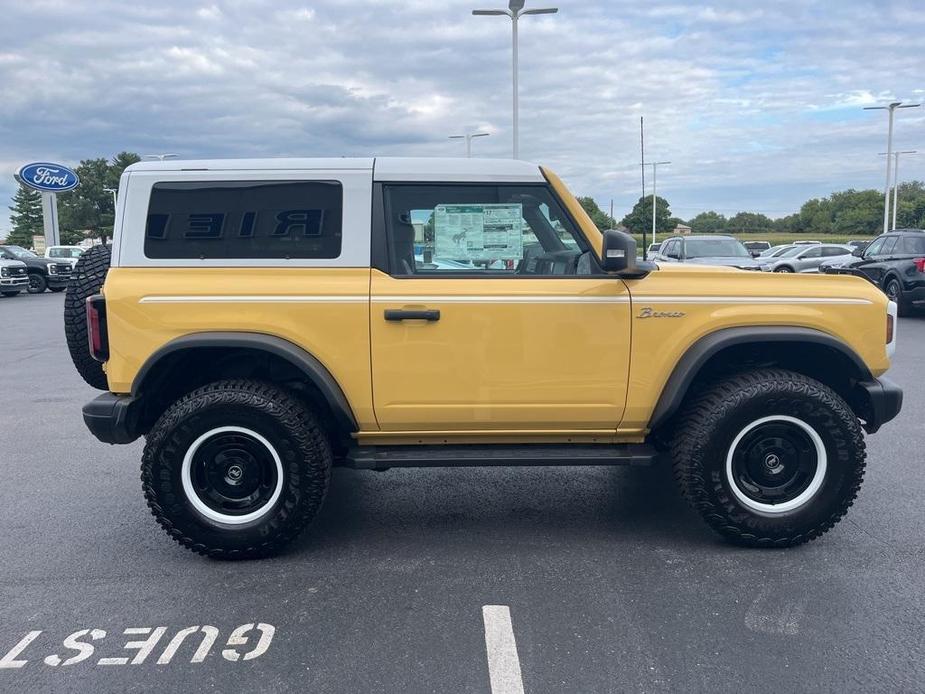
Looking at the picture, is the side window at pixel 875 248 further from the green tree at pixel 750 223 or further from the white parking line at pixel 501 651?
the green tree at pixel 750 223

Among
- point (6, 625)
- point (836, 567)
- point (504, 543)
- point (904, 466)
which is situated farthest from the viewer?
point (904, 466)

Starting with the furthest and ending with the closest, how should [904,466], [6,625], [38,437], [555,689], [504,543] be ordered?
[38,437] < [904,466] < [504,543] < [6,625] < [555,689]

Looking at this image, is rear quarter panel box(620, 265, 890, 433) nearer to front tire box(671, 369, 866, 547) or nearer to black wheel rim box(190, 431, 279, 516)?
front tire box(671, 369, 866, 547)

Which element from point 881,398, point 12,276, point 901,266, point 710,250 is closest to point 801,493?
point 881,398

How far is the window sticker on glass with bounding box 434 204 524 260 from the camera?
384 centimetres

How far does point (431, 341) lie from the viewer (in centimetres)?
369

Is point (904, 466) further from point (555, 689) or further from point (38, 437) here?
point (38, 437)

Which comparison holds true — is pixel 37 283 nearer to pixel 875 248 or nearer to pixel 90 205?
pixel 875 248

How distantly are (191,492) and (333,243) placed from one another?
4.74 ft

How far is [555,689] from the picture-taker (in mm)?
2688

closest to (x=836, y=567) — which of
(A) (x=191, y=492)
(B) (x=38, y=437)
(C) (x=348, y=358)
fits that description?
(C) (x=348, y=358)

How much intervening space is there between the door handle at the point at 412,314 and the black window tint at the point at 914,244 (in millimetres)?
13260

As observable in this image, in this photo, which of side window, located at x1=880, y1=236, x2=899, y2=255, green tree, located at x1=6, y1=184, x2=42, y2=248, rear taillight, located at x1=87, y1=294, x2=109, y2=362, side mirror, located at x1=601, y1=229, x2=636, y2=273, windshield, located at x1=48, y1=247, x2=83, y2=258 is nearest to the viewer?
side mirror, located at x1=601, y1=229, x2=636, y2=273

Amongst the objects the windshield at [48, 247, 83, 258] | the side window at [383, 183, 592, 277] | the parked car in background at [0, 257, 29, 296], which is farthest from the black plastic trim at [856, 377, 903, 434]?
the windshield at [48, 247, 83, 258]
